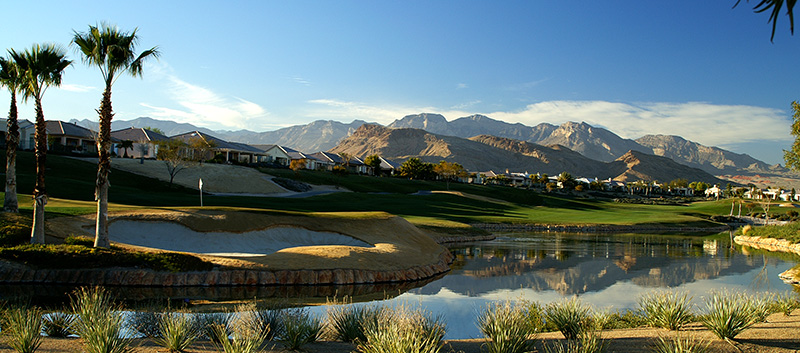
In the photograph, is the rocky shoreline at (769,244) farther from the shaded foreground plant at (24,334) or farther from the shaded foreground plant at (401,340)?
the shaded foreground plant at (24,334)

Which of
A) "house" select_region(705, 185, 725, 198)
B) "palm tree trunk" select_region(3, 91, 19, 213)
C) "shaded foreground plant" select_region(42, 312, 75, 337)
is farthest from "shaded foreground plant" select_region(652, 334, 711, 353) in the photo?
"house" select_region(705, 185, 725, 198)

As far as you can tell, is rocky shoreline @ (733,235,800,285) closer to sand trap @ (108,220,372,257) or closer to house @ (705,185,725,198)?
sand trap @ (108,220,372,257)

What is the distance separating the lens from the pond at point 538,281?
672 inches

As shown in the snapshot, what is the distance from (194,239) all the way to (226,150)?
74.7m

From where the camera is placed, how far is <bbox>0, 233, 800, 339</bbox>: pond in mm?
17062

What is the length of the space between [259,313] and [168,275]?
9230 mm

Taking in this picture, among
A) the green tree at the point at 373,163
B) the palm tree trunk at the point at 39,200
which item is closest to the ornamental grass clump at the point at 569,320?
the palm tree trunk at the point at 39,200

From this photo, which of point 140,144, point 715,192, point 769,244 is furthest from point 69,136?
point 715,192

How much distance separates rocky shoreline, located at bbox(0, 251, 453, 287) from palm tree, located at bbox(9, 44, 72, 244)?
6.25 feet

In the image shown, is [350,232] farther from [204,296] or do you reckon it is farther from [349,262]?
[204,296]

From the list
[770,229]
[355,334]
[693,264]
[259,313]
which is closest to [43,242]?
[259,313]

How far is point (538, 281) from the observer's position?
23.4 m

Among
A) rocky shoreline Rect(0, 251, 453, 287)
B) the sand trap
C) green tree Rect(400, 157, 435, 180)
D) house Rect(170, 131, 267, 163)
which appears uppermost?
house Rect(170, 131, 267, 163)

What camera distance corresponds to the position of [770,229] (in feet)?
158
